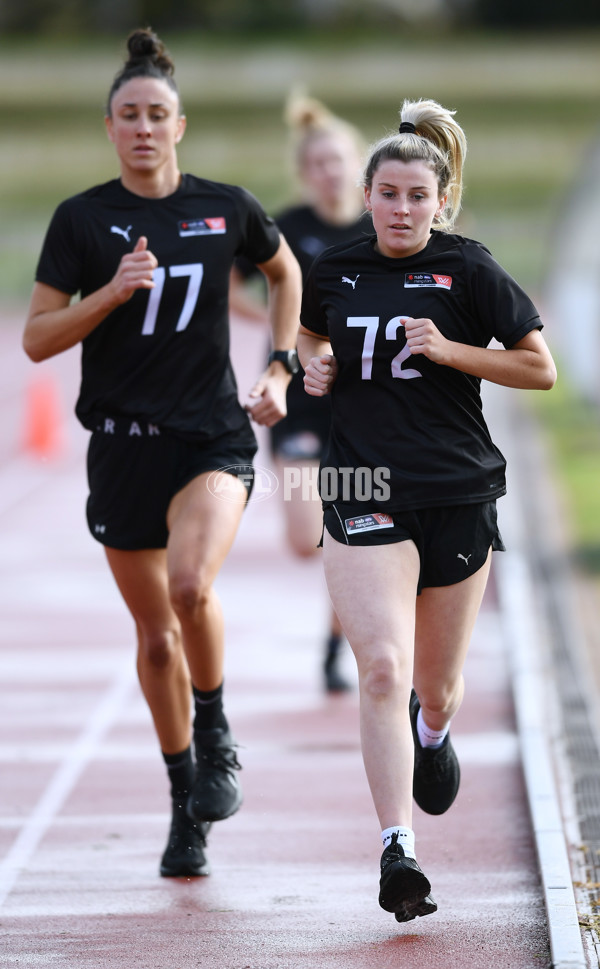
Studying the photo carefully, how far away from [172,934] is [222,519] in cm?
116

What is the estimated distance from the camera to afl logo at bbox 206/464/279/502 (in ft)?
15.4

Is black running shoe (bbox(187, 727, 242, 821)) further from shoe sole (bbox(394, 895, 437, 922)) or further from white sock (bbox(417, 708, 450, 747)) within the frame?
shoe sole (bbox(394, 895, 437, 922))

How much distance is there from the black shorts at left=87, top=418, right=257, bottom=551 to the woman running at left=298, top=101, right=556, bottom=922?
63 centimetres

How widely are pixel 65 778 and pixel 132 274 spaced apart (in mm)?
2626

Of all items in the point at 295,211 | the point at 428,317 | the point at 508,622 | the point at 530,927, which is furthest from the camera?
the point at 508,622

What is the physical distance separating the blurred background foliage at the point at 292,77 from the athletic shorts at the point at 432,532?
6841 cm

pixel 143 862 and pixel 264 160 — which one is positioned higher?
pixel 143 862

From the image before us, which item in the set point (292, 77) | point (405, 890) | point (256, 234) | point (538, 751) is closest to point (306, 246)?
point (256, 234)

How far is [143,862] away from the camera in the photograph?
17.0ft

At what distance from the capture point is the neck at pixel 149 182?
472cm

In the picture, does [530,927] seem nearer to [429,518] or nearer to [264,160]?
[429,518]

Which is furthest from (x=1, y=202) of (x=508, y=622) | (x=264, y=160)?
(x=508, y=622)

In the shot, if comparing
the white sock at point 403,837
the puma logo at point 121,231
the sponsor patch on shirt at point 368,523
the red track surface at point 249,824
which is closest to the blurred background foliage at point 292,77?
the red track surface at point 249,824

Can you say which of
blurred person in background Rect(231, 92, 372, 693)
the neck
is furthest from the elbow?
blurred person in background Rect(231, 92, 372, 693)
